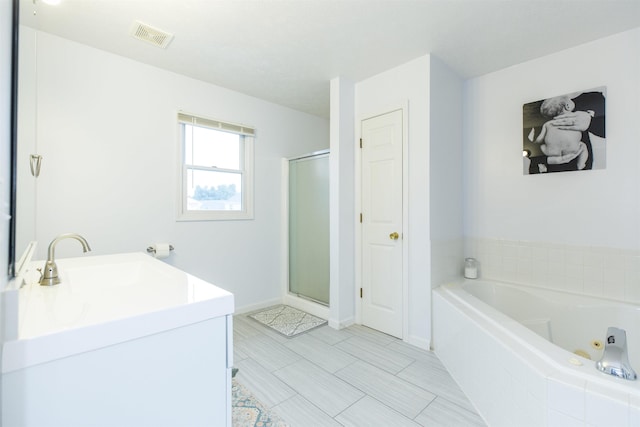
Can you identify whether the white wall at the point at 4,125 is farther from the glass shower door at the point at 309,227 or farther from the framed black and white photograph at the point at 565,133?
the framed black and white photograph at the point at 565,133

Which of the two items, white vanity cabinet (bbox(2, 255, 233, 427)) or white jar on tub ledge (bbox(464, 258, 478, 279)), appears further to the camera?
white jar on tub ledge (bbox(464, 258, 478, 279))

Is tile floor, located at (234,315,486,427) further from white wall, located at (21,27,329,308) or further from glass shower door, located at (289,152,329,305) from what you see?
white wall, located at (21,27,329,308)

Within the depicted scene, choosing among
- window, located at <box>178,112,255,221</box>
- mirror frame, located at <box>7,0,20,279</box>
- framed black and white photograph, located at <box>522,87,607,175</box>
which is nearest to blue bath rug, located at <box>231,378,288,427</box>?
mirror frame, located at <box>7,0,20,279</box>

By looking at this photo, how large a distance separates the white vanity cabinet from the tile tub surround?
8.14 feet

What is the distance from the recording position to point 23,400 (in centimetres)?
60

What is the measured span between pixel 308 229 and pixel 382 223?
972mm

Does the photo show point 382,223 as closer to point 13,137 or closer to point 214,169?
point 214,169

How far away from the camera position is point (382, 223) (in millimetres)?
2672

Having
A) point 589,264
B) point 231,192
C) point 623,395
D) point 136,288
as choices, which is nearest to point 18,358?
point 136,288

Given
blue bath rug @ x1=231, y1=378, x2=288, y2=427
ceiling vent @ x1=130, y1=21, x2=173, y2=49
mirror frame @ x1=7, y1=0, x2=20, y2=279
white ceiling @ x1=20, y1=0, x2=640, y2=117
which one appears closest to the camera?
mirror frame @ x1=7, y1=0, x2=20, y2=279

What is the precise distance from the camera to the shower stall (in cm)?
312

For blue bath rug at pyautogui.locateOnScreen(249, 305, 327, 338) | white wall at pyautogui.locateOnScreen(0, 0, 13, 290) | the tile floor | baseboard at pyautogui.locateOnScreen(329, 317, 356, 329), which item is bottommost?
the tile floor

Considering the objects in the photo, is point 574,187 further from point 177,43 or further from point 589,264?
Answer: point 177,43

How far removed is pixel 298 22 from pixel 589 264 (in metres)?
2.78
